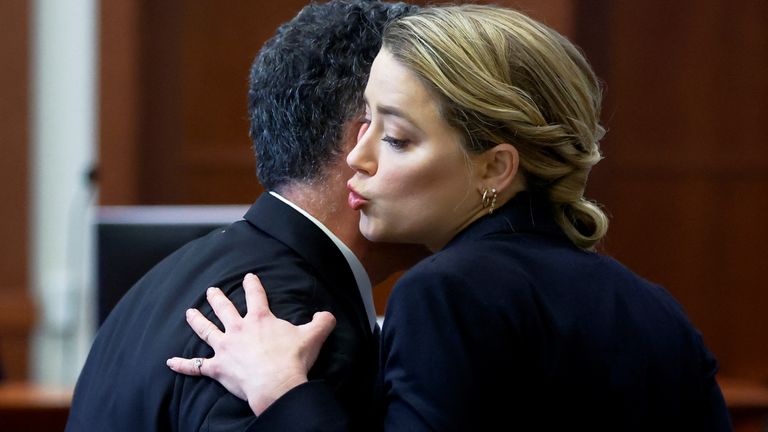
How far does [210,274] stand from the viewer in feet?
5.18

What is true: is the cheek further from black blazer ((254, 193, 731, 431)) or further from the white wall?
the white wall

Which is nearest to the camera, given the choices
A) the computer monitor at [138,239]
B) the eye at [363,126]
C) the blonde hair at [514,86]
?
the blonde hair at [514,86]

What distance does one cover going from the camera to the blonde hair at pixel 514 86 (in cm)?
142

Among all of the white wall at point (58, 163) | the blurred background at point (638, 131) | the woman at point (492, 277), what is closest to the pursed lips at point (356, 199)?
the woman at point (492, 277)

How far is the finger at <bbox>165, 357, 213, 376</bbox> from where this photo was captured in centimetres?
145

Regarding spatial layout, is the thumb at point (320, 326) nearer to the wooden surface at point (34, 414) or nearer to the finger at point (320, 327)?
the finger at point (320, 327)

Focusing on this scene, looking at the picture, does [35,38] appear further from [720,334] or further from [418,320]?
[418,320]

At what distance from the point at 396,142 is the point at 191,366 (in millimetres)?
368

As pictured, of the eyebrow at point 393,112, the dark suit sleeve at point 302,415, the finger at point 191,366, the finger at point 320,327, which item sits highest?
the eyebrow at point 393,112

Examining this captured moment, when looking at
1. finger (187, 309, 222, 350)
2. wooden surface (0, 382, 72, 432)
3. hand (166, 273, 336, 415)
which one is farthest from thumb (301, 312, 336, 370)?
wooden surface (0, 382, 72, 432)

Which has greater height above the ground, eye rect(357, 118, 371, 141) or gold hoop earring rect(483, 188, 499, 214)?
eye rect(357, 118, 371, 141)

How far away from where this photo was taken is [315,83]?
5.69ft

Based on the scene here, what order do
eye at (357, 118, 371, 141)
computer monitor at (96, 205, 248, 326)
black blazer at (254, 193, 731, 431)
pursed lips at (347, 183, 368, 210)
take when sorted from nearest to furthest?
black blazer at (254, 193, 731, 431) → pursed lips at (347, 183, 368, 210) → eye at (357, 118, 371, 141) → computer monitor at (96, 205, 248, 326)

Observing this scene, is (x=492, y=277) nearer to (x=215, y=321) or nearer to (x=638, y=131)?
(x=215, y=321)
